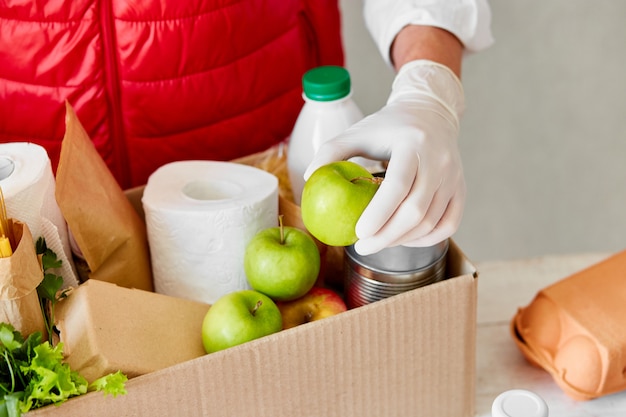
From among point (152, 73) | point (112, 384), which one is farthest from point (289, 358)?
point (152, 73)

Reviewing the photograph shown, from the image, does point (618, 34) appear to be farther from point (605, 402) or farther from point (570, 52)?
point (605, 402)

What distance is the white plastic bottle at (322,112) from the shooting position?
0.94 metres

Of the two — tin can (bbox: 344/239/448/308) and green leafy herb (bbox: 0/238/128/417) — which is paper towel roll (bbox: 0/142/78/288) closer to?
green leafy herb (bbox: 0/238/128/417)

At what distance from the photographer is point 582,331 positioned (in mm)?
876

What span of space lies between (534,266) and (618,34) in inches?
29.9

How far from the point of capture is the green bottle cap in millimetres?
931

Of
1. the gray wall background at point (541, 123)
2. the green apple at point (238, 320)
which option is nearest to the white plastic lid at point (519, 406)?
the green apple at point (238, 320)

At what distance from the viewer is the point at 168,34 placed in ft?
3.10

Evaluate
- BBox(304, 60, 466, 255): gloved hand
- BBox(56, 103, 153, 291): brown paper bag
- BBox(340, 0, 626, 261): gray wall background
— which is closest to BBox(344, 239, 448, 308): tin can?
BBox(304, 60, 466, 255): gloved hand

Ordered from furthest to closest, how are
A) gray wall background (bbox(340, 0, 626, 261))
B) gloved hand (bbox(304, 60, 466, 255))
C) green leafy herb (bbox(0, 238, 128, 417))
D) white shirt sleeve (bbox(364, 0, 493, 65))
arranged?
gray wall background (bbox(340, 0, 626, 261))
white shirt sleeve (bbox(364, 0, 493, 65))
gloved hand (bbox(304, 60, 466, 255))
green leafy herb (bbox(0, 238, 128, 417))

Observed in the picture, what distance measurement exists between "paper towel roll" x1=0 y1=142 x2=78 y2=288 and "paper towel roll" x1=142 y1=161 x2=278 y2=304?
0.10 m

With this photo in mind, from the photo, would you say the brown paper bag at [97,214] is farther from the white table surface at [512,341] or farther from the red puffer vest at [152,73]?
the white table surface at [512,341]

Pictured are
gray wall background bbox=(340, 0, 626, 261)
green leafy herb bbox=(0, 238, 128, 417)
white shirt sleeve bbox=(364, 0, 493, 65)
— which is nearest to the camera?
green leafy herb bbox=(0, 238, 128, 417)

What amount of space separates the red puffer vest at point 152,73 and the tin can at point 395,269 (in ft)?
0.99
